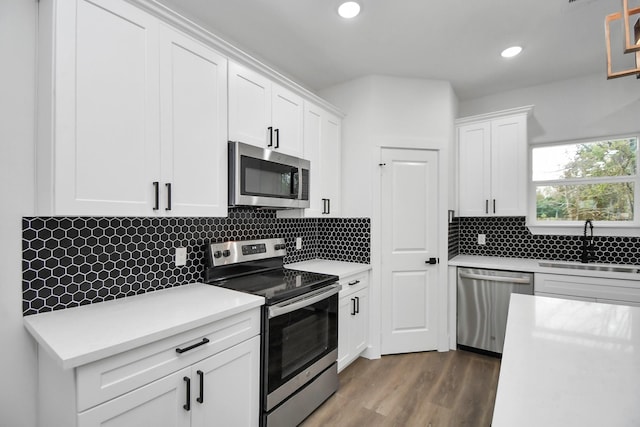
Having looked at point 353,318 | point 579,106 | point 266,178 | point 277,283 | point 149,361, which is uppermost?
point 579,106

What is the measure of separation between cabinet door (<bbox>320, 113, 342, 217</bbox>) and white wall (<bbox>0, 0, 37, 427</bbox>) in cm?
201

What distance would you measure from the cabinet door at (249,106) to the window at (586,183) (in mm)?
3056

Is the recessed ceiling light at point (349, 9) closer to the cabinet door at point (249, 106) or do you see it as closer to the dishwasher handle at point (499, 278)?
the cabinet door at point (249, 106)

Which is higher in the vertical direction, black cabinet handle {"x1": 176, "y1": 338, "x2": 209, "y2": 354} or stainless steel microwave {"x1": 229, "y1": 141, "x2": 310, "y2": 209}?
stainless steel microwave {"x1": 229, "y1": 141, "x2": 310, "y2": 209}

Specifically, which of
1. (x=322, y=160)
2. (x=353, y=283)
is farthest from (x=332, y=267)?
(x=322, y=160)

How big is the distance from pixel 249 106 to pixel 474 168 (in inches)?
100

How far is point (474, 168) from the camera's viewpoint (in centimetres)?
332

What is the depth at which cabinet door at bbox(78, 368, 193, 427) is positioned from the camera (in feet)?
3.46

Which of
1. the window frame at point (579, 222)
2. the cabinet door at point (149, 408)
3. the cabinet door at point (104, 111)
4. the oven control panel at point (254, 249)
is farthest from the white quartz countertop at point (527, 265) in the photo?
the cabinet door at point (104, 111)

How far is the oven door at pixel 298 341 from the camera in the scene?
1.72m

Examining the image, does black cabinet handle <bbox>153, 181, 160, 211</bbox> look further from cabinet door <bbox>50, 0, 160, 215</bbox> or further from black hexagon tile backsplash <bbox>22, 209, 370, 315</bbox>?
black hexagon tile backsplash <bbox>22, 209, 370, 315</bbox>

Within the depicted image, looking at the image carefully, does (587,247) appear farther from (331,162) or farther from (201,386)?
(201,386)

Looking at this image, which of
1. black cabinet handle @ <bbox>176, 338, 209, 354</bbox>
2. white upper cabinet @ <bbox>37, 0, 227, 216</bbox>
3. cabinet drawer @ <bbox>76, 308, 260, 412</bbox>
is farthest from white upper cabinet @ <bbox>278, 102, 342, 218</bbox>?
black cabinet handle @ <bbox>176, 338, 209, 354</bbox>

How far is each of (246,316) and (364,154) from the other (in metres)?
2.03
